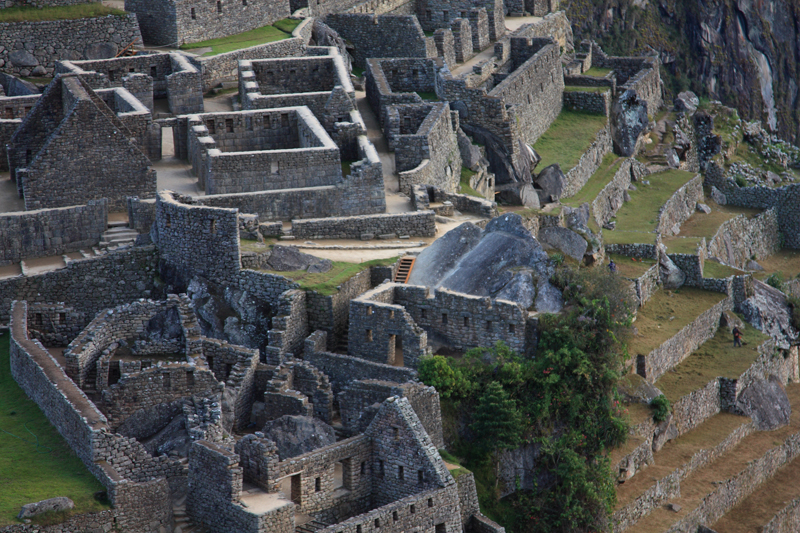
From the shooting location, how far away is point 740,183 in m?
82.6

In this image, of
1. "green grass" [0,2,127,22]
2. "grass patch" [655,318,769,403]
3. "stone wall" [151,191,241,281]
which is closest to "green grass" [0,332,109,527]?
A: "stone wall" [151,191,241,281]

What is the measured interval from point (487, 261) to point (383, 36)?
28.3 meters

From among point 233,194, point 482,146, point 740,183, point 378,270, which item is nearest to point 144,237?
point 233,194

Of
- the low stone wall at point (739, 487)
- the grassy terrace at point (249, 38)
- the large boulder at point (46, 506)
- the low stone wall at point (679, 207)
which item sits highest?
the grassy terrace at point (249, 38)

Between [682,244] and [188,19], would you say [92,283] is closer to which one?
[188,19]

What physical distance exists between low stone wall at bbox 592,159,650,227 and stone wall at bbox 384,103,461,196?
836 centimetres

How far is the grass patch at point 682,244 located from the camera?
215 feet

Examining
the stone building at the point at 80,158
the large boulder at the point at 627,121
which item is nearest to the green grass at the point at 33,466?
the stone building at the point at 80,158

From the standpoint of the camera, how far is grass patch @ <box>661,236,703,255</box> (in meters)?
65.4

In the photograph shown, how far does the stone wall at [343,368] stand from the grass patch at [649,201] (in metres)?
22.7

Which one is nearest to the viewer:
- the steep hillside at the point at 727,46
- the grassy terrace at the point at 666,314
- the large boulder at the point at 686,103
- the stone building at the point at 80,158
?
the stone building at the point at 80,158

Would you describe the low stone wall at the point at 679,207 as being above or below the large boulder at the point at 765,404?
above

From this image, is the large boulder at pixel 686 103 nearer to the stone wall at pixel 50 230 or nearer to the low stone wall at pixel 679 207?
the low stone wall at pixel 679 207

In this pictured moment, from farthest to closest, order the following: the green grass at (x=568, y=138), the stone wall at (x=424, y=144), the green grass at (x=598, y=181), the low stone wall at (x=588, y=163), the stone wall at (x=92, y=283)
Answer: the green grass at (x=568, y=138) < the low stone wall at (x=588, y=163) < the green grass at (x=598, y=181) < the stone wall at (x=424, y=144) < the stone wall at (x=92, y=283)
